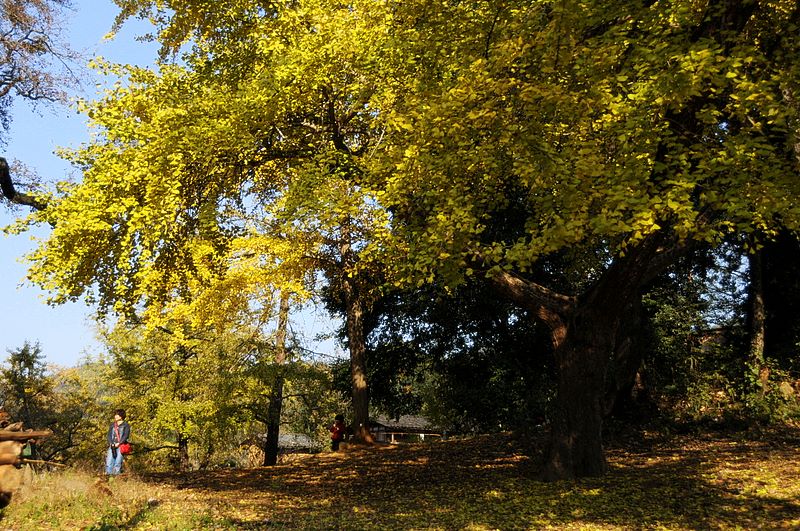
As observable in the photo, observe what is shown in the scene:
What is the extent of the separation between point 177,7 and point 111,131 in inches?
147

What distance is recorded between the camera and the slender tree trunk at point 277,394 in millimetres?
19828

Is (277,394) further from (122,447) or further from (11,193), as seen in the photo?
(11,193)

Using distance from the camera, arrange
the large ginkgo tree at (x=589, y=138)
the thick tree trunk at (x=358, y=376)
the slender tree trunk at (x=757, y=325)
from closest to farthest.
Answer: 1. the large ginkgo tree at (x=589, y=138)
2. the slender tree trunk at (x=757, y=325)
3. the thick tree trunk at (x=358, y=376)

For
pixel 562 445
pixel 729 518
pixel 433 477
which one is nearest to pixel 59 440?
pixel 433 477

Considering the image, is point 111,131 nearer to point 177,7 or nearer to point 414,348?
point 177,7

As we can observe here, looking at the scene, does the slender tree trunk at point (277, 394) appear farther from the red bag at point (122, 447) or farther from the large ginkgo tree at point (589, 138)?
the large ginkgo tree at point (589, 138)

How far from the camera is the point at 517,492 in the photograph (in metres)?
10.8

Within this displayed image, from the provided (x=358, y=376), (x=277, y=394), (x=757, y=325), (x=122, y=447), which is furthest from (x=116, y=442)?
(x=757, y=325)

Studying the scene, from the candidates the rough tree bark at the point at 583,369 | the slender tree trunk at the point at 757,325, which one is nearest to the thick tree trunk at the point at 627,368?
the rough tree bark at the point at 583,369

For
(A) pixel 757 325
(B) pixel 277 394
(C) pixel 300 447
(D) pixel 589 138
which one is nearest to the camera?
(D) pixel 589 138

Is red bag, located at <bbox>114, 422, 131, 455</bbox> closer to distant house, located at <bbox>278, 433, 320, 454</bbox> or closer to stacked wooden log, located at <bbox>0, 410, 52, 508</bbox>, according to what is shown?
stacked wooden log, located at <bbox>0, 410, 52, 508</bbox>

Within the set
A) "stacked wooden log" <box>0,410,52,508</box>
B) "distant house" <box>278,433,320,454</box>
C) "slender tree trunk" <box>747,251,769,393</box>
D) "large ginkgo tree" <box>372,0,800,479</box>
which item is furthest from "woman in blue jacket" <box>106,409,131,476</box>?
"slender tree trunk" <box>747,251,769,393</box>

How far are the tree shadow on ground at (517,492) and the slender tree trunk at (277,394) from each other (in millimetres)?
4004

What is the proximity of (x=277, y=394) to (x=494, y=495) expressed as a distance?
11.1 metres
